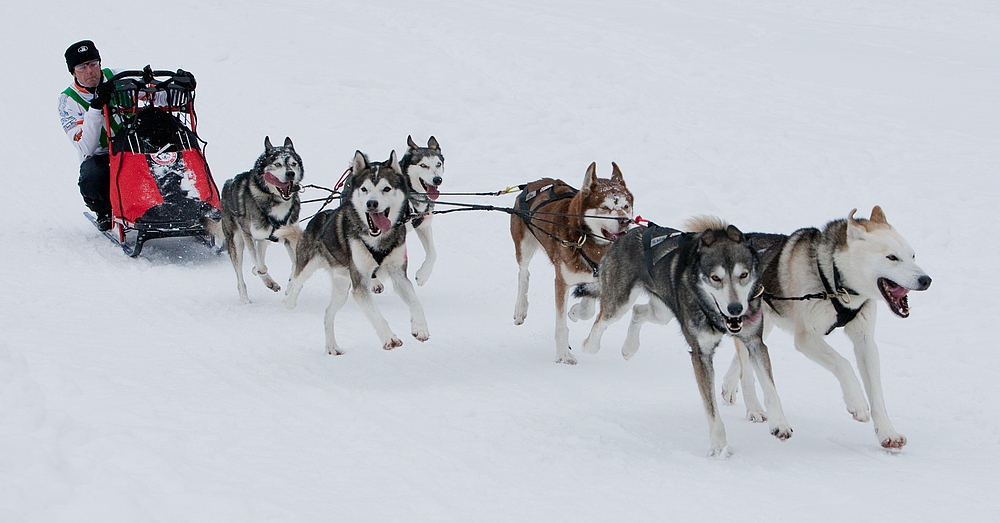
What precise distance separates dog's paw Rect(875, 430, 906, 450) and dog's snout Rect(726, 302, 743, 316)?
83cm

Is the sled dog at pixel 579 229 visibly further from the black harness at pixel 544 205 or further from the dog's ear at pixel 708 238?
the dog's ear at pixel 708 238

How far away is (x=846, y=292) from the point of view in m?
3.62

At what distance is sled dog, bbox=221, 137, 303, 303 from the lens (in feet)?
20.2

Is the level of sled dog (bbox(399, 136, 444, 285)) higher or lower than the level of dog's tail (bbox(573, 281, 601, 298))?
higher

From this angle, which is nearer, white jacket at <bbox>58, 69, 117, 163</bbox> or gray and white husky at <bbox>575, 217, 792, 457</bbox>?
gray and white husky at <bbox>575, 217, 792, 457</bbox>

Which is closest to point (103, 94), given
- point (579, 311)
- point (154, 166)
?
point (154, 166)

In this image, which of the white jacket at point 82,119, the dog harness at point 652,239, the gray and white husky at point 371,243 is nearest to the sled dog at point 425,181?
the gray and white husky at point 371,243

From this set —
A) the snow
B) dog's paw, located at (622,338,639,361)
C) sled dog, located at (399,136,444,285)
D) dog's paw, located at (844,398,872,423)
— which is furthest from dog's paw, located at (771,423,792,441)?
sled dog, located at (399,136,444,285)

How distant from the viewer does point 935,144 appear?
8.77m

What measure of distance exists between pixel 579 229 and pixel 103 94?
4215 mm

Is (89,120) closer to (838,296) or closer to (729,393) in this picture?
(729,393)

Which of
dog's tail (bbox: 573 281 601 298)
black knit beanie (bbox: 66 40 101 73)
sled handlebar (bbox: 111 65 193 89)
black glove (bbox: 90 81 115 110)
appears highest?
black knit beanie (bbox: 66 40 101 73)

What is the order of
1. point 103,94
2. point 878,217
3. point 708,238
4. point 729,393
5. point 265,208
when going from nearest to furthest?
point 708,238 < point 878,217 < point 729,393 < point 265,208 < point 103,94

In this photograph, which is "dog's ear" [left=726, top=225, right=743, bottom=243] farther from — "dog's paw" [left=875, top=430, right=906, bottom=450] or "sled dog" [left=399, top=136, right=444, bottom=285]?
"sled dog" [left=399, top=136, right=444, bottom=285]
